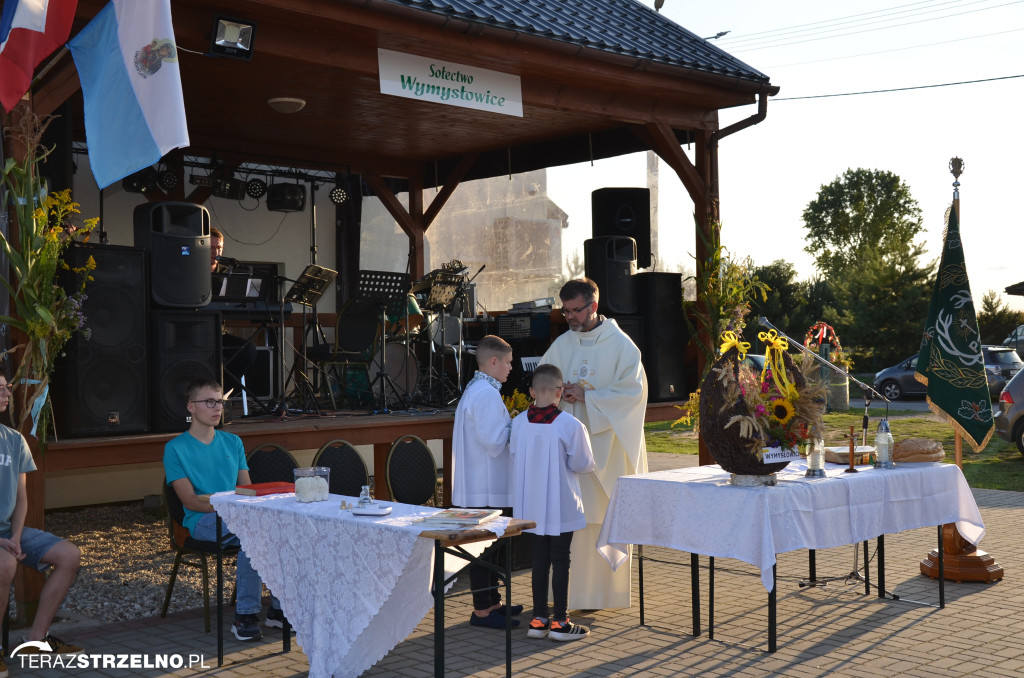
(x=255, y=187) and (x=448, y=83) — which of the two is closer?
(x=448, y=83)

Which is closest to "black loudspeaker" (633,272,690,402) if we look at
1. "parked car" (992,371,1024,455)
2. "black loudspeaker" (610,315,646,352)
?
"black loudspeaker" (610,315,646,352)

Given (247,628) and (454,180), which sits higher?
(454,180)

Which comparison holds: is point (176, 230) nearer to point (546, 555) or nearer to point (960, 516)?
point (546, 555)

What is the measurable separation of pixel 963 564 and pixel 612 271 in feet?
13.4

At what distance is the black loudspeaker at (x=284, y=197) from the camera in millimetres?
13195

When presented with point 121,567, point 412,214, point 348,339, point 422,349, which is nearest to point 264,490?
point 121,567

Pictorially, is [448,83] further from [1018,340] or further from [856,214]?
[856,214]

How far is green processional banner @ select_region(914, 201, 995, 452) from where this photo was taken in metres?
7.53

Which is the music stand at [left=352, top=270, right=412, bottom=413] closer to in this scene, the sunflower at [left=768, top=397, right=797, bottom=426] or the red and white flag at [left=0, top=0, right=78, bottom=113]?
the red and white flag at [left=0, top=0, right=78, bottom=113]

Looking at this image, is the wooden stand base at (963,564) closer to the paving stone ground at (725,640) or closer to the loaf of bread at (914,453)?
the paving stone ground at (725,640)

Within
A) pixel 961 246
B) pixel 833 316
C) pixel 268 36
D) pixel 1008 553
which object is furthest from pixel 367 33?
pixel 833 316

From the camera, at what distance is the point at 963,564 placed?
7.25m

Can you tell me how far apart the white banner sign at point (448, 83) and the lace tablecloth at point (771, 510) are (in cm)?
368

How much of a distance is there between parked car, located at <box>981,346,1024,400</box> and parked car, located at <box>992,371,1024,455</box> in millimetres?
10004
